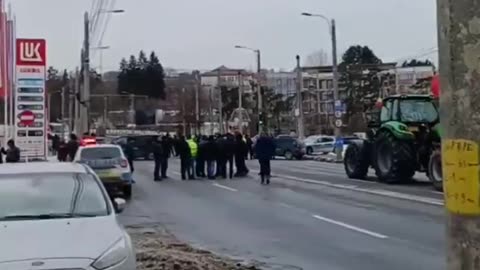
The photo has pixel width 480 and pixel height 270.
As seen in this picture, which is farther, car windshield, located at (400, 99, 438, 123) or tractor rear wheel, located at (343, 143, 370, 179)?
tractor rear wheel, located at (343, 143, 370, 179)

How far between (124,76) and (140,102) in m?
6.00

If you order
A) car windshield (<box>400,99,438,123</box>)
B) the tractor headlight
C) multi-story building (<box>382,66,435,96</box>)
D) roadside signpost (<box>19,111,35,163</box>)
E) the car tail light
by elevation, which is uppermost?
multi-story building (<box>382,66,435,96</box>)

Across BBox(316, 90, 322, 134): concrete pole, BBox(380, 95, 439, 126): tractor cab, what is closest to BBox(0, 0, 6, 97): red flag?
BBox(380, 95, 439, 126): tractor cab

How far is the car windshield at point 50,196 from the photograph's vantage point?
8359 mm

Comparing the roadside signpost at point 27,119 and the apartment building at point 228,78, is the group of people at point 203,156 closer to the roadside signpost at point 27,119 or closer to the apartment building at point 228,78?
the roadside signpost at point 27,119

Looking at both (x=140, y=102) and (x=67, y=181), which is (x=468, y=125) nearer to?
(x=67, y=181)

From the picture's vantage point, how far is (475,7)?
3.33 metres

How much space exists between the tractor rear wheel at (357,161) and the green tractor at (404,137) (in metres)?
1.24

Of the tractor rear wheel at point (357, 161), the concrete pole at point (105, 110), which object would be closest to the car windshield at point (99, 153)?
the tractor rear wheel at point (357, 161)

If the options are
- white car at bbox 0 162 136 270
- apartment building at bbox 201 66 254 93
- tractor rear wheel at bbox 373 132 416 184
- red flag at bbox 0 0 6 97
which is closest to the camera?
white car at bbox 0 162 136 270

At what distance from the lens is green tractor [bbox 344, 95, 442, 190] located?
79.9 feet

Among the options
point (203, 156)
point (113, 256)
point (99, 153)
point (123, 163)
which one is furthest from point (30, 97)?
point (113, 256)

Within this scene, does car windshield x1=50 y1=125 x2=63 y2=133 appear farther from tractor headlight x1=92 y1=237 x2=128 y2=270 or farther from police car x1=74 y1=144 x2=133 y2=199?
tractor headlight x1=92 y1=237 x2=128 y2=270

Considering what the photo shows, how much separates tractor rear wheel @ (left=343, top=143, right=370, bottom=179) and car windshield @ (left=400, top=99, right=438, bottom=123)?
2.69m
